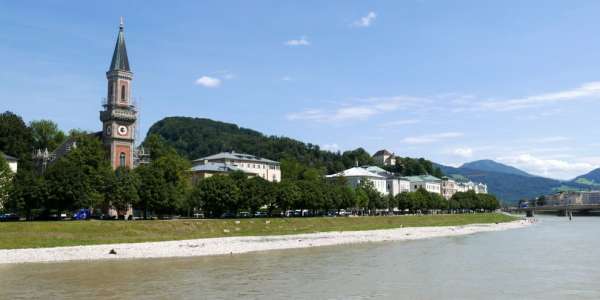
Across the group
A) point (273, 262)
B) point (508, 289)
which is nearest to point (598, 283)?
point (508, 289)

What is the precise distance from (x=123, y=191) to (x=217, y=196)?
1467 cm

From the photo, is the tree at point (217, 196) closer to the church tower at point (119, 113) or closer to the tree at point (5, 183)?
the church tower at point (119, 113)

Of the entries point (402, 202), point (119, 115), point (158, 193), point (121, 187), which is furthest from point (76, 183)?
point (402, 202)

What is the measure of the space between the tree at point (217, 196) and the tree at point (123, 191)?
11367 mm

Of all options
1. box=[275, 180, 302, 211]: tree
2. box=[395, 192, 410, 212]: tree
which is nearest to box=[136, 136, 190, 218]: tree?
box=[275, 180, 302, 211]: tree

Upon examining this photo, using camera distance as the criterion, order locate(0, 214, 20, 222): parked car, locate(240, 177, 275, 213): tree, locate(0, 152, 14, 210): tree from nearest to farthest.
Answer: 1. locate(0, 152, 14, 210): tree
2. locate(0, 214, 20, 222): parked car
3. locate(240, 177, 275, 213): tree

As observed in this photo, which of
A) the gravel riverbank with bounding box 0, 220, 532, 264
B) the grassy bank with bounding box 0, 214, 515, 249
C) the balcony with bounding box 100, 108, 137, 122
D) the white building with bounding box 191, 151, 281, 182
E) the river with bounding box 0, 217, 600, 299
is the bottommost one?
the river with bounding box 0, 217, 600, 299

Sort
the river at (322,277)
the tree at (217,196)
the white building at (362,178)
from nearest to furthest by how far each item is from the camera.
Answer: the river at (322,277) < the tree at (217,196) < the white building at (362,178)

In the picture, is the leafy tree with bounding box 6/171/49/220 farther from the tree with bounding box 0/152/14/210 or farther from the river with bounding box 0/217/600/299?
the river with bounding box 0/217/600/299

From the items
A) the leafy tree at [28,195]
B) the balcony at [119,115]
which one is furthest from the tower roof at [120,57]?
the leafy tree at [28,195]

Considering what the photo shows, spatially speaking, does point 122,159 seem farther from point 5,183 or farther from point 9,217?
point 5,183

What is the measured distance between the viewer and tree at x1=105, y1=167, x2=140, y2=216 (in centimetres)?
7600

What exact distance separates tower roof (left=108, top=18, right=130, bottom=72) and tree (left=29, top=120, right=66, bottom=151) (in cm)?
3331

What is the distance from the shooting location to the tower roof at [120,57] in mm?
95419
